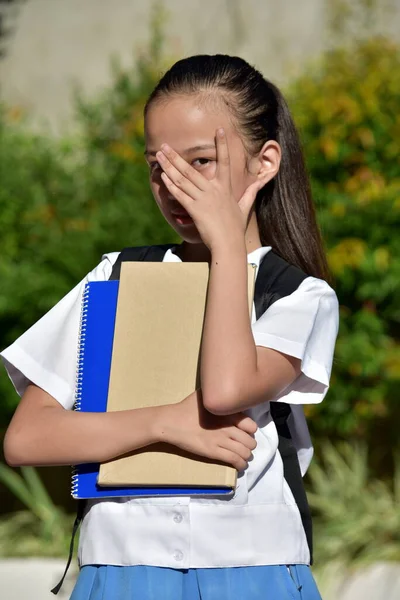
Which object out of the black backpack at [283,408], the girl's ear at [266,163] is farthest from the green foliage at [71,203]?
the black backpack at [283,408]

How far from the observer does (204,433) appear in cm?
177

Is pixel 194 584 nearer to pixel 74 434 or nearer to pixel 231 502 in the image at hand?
pixel 231 502

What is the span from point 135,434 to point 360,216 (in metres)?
3.05

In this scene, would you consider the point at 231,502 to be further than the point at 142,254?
No

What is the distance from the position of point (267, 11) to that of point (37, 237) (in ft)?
10.2

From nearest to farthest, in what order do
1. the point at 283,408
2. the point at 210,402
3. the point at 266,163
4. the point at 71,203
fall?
the point at 210,402
the point at 283,408
the point at 266,163
the point at 71,203

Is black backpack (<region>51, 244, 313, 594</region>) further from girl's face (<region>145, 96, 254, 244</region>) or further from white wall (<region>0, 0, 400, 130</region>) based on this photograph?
white wall (<region>0, 0, 400, 130</region>)

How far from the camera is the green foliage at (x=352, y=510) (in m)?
→ 4.45

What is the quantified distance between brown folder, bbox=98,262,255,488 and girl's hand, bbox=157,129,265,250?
78 mm

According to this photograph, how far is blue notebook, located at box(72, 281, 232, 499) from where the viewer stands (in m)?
1.83

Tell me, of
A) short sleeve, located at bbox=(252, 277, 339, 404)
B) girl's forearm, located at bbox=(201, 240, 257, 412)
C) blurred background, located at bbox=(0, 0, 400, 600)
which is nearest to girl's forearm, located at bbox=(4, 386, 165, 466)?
girl's forearm, located at bbox=(201, 240, 257, 412)

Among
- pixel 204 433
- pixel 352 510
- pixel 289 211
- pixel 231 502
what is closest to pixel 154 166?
pixel 289 211

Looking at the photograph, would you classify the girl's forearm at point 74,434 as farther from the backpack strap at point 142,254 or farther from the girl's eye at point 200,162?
the girl's eye at point 200,162

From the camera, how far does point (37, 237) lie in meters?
4.96
